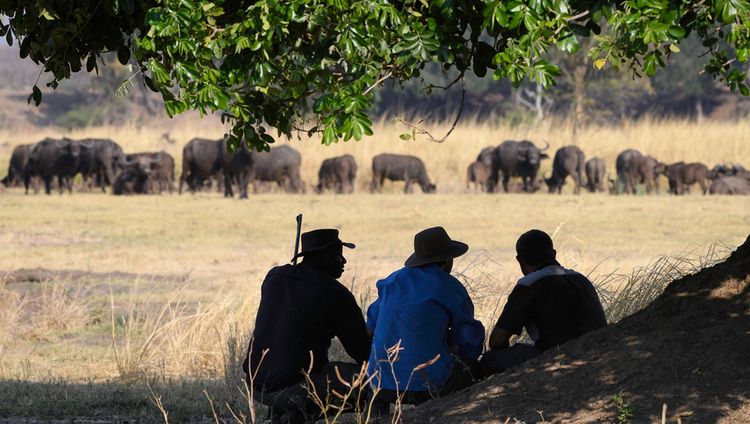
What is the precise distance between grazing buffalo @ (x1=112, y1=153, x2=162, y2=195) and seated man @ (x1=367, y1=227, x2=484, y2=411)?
1148 inches

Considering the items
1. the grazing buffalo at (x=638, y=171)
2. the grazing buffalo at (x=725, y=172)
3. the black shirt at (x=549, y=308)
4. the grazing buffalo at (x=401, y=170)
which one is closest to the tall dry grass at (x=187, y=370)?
the black shirt at (x=549, y=308)

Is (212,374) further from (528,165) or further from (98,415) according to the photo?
(528,165)

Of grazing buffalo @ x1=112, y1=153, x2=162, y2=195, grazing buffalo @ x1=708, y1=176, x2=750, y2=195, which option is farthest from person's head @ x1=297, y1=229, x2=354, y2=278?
grazing buffalo @ x1=112, y1=153, x2=162, y2=195

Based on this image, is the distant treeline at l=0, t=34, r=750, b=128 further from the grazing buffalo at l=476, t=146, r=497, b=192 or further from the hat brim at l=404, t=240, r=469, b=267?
the hat brim at l=404, t=240, r=469, b=267

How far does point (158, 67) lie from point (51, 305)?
8305 mm

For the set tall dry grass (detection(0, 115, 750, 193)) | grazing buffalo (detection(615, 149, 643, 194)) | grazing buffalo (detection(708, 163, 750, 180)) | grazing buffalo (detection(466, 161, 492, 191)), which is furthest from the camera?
tall dry grass (detection(0, 115, 750, 193))

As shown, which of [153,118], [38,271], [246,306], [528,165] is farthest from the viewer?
[153,118]

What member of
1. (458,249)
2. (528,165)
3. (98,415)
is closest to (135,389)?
(98,415)

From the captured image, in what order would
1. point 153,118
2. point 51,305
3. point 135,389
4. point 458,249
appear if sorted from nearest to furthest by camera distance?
1. point 458,249
2. point 135,389
3. point 51,305
4. point 153,118

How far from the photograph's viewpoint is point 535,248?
726cm

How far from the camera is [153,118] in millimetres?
82250

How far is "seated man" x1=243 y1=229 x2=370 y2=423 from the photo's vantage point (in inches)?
277

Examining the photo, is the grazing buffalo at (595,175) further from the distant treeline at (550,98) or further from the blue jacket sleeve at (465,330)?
the blue jacket sleeve at (465,330)

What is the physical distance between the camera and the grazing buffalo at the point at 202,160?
122 feet
